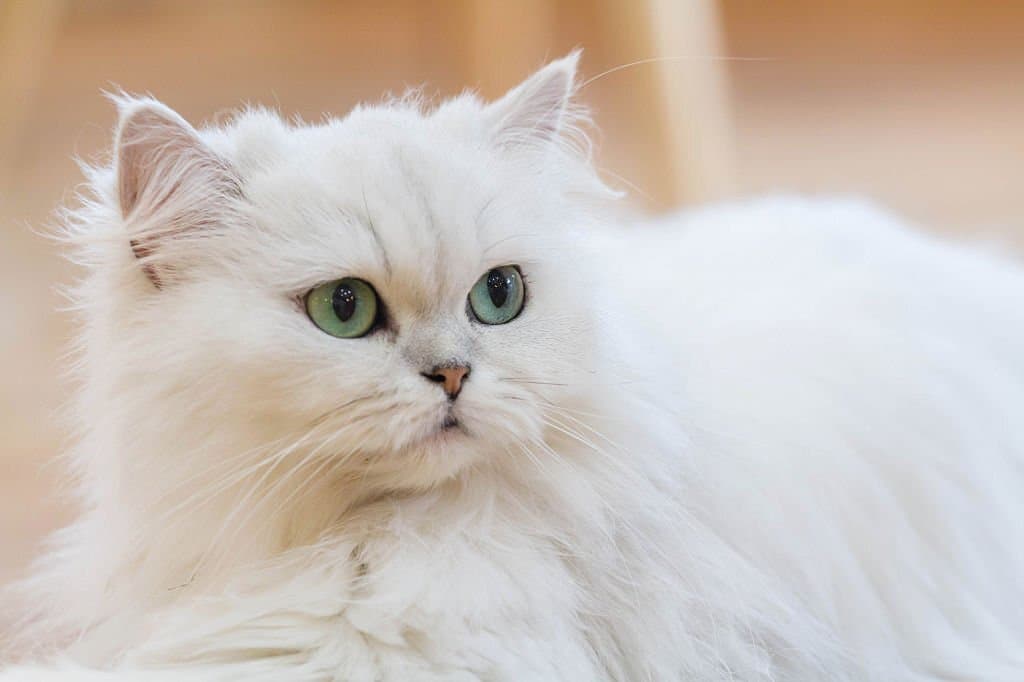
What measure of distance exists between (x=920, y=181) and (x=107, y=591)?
7.77ft

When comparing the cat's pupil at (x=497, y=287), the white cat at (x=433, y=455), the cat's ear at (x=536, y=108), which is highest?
the cat's ear at (x=536, y=108)

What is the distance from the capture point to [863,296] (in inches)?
52.0

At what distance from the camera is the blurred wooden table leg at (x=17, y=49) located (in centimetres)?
224

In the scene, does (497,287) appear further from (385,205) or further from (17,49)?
(17,49)

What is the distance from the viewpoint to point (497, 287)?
979 mm

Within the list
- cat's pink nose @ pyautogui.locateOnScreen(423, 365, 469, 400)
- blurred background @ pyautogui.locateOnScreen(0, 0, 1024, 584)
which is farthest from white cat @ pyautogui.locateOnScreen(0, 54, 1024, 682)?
blurred background @ pyautogui.locateOnScreen(0, 0, 1024, 584)

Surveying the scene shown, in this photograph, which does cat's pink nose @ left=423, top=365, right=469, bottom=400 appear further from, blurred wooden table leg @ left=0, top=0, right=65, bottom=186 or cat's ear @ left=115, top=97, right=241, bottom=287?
blurred wooden table leg @ left=0, top=0, right=65, bottom=186

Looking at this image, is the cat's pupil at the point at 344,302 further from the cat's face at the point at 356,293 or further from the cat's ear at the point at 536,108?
the cat's ear at the point at 536,108

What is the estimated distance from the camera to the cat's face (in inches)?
35.0

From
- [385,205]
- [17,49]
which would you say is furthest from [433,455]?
[17,49]

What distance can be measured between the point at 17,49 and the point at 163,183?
5.12ft

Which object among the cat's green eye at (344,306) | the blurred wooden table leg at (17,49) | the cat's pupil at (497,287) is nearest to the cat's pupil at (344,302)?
the cat's green eye at (344,306)

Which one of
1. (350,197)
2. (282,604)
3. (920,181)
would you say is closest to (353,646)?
(282,604)

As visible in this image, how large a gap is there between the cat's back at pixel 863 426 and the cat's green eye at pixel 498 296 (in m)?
0.16
